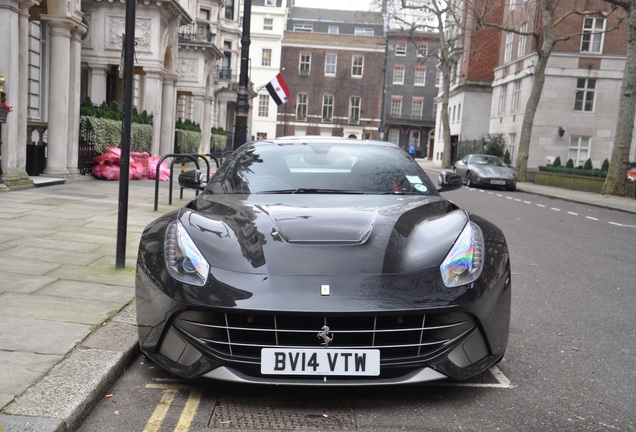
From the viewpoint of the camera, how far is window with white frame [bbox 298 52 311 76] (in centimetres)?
8056

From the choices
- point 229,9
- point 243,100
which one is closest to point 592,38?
point 243,100

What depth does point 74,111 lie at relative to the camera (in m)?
14.7

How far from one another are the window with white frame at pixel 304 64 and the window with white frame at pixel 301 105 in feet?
8.90

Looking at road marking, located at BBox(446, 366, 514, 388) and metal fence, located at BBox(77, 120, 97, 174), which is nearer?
road marking, located at BBox(446, 366, 514, 388)

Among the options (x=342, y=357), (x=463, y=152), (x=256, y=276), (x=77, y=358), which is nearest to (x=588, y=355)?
(x=342, y=357)

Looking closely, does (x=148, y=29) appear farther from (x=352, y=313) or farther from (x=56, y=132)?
(x=352, y=313)

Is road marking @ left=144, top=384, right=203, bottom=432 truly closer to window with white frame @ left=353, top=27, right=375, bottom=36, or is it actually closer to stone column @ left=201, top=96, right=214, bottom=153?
stone column @ left=201, top=96, right=214, bottom=153

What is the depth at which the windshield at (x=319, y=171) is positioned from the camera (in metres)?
4.51

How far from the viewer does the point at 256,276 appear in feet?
10.2

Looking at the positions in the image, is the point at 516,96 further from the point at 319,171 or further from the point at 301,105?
the point at 301,105

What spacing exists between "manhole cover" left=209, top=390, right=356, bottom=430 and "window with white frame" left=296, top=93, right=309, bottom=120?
258 feet

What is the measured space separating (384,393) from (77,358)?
1621mm

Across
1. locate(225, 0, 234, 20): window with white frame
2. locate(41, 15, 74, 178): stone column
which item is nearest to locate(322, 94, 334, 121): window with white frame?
locate(225, 0, 234, 20): window with white frame

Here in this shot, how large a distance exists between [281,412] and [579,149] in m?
37.8
